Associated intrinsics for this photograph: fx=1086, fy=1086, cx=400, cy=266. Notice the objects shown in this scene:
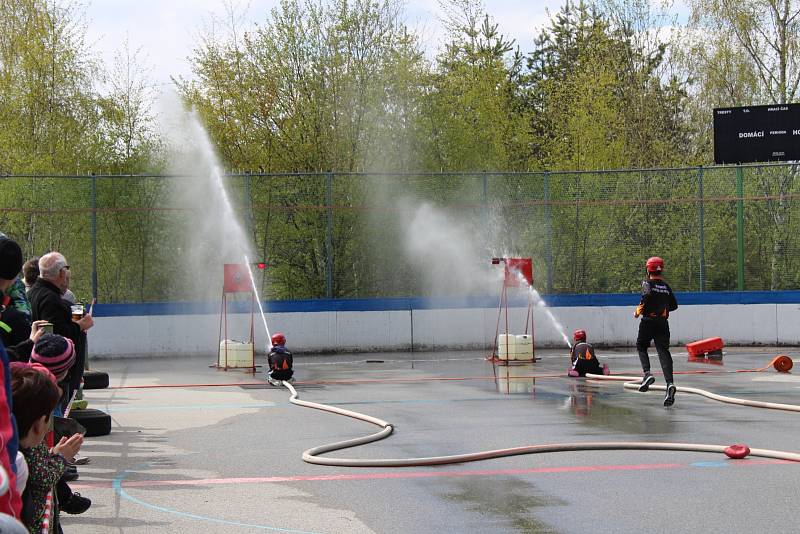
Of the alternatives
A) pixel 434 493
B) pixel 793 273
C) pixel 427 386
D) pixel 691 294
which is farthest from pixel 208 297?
pixel 434 493

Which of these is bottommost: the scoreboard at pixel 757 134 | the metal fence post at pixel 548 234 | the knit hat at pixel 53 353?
the knit hat at pixel 53 353

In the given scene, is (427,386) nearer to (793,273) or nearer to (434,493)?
(434,493)

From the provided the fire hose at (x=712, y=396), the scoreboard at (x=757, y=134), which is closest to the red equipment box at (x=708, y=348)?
the fire hose at (x=712, y=396)

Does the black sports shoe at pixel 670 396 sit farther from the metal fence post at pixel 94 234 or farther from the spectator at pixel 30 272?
the metal fence post at pixel 94 234

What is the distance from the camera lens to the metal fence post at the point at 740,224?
2302 cm

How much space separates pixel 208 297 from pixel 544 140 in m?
19.3

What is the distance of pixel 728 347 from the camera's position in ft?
73.2

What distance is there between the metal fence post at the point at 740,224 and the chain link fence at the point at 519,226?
0.02m

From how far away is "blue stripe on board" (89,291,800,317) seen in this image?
21.7 meters

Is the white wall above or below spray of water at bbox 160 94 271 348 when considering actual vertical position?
below

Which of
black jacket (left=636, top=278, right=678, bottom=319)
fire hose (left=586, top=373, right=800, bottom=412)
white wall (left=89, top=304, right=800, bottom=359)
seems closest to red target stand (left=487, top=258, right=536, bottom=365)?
white wall (left=89, top=304, right=800, bottom=359)

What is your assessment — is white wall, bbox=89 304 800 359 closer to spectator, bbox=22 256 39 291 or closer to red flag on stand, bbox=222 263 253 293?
red flag on stand, bbox=222 263 253 293

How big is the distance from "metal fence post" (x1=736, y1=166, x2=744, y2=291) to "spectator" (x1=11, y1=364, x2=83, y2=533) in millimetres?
20350

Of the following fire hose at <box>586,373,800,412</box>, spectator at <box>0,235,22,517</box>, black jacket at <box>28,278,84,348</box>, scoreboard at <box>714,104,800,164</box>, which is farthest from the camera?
scoreboard at <box>714,104,800,164</box>
